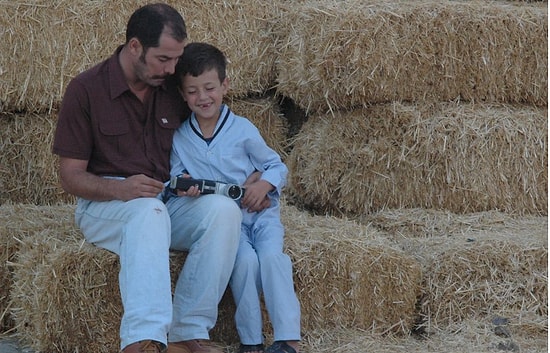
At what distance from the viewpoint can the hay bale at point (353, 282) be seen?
361 cm

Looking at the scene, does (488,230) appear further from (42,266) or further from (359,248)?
(42,266)

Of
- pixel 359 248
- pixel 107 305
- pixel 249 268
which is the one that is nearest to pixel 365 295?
pixel 359 248

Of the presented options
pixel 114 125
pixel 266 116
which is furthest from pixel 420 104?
pixel 114 125

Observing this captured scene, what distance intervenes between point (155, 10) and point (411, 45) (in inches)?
48.9

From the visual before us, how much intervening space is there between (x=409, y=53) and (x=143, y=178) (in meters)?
1.41

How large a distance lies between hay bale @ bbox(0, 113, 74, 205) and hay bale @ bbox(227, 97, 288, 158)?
0.80 metres

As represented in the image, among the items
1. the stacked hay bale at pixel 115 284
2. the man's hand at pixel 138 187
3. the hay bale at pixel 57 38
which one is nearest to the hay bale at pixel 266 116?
the hay bale at pixel 57 38

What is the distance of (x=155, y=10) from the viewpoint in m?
3.39

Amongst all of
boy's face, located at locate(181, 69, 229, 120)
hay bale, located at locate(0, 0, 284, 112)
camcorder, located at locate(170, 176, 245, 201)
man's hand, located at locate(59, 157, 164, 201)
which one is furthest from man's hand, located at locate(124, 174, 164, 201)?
hay bale, located at locate(0, 0, 284, 112)

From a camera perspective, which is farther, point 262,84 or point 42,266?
point 262,84

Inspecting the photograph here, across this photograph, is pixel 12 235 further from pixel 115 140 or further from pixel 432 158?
pixel 432 158

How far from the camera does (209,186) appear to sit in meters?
3.44

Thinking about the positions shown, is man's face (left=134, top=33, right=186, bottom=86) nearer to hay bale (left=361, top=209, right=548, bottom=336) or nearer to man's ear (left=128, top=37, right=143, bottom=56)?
man's ear (left=128, top=37, right=143, bottom=56)

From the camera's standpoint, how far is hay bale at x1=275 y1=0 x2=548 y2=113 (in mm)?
4172
